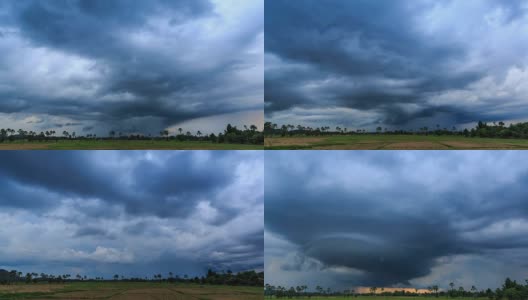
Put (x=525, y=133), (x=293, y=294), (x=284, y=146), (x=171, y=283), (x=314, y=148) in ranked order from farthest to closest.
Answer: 1. (x=293, y=294)
2. (x=171, y=283)
3. (x=525, y=133)
4. (x=314, y=148)
5. (x=284, y=146)

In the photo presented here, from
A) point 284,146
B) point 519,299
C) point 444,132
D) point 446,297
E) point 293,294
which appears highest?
point 444,132

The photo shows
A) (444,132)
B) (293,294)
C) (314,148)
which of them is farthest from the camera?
(293,294)

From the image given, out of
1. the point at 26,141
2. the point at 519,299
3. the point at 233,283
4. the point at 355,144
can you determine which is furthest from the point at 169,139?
the point at 519,299

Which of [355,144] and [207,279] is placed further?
[207,279]

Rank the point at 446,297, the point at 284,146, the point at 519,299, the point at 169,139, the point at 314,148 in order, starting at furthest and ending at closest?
1. the point at 446,297
2. the point at 519,299
3. the point at 169,139
4. the point at 314,148
5. the point at 284,146

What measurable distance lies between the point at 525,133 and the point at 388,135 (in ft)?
82.9

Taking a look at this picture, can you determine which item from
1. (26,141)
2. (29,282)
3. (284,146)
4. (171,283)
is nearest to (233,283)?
(171,283)

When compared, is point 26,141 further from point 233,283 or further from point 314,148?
point 233,283

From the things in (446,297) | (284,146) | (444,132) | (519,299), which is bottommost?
(446,297)

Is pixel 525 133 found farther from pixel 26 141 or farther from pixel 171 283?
pixel 171 283

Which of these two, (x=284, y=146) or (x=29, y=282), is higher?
(x=284, y=146)

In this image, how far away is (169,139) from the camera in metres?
78.3

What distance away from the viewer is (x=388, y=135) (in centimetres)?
4909

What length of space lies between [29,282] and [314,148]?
317 ft
